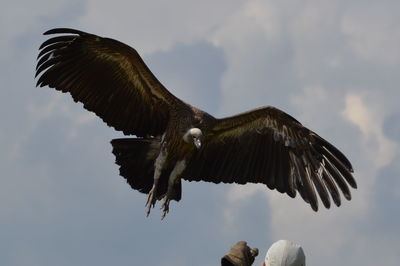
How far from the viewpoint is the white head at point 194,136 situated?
11.0m

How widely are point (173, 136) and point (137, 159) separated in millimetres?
644

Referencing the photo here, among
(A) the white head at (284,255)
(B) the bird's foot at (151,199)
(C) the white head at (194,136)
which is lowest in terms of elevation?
(A) the white head at (284,255)

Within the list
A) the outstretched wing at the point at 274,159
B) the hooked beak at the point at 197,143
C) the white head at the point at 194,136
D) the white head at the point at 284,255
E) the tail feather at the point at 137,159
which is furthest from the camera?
the outstretched wing at the point at 274,159

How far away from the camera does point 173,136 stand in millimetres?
11375

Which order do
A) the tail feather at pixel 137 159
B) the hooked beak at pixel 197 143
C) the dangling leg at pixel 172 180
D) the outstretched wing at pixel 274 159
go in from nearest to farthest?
the hooked beak at pixel 197 143
the dangling leg at pixel 172 180
the tail feather at pixel 137 159
the outstretched wing at pixel 274 159

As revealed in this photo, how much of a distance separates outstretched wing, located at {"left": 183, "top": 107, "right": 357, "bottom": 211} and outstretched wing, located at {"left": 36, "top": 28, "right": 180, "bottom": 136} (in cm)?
87

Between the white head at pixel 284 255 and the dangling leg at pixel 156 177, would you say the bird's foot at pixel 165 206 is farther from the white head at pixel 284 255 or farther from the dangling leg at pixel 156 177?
the white head at pixel 284 255

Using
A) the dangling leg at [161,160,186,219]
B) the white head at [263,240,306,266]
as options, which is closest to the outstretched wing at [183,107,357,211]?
the dangling leg at [161,160,186,219]

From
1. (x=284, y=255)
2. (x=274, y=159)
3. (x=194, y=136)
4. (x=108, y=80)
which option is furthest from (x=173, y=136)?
(x=284, y=255)

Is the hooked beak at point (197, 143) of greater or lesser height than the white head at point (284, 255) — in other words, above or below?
above

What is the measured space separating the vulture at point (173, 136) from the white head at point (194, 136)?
12 mm

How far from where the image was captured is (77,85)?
11.1 metres

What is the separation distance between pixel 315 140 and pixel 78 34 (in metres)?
3.51

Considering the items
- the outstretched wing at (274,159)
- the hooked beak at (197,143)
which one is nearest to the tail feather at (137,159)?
the outstretched wing at (274,159)
